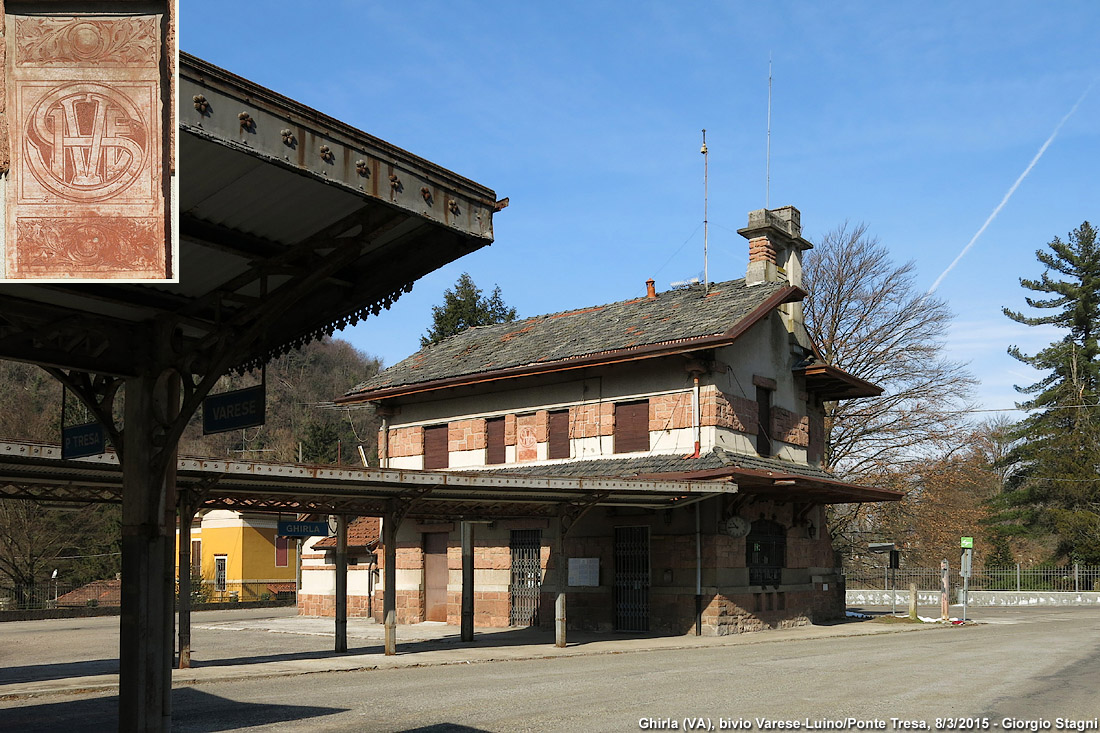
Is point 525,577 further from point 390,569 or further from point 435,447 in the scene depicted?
point 390,569

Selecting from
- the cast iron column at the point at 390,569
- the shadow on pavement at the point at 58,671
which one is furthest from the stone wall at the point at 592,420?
the shadow on pavement at the point at 58,671

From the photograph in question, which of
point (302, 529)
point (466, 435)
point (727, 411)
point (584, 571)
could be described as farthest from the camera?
point (466, 435)

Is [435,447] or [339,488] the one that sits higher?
[435,447]

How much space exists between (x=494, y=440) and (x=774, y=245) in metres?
9.49

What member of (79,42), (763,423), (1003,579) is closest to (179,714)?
(79,42)

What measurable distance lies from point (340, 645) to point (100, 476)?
6.30 meters

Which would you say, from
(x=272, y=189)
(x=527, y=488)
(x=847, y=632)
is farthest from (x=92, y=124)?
(x=847, y=632)

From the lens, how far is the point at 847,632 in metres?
24.8

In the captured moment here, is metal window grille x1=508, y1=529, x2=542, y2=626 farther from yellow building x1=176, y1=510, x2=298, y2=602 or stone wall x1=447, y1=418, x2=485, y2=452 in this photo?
yellow building x1=176, y1=510, x2=298, y2=602

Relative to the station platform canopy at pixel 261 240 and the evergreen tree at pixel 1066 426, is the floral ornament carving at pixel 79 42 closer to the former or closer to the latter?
the station platform canopy at pixel 261 240

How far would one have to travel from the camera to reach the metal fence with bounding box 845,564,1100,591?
4247 centimetres

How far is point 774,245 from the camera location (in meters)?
29.2

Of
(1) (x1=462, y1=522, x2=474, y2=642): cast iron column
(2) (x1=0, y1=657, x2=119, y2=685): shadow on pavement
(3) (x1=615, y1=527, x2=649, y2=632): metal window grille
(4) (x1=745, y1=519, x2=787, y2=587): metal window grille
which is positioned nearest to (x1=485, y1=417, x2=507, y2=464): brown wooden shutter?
(3) (x1=615, y1=527, x2=649, y2=632): metal window grille

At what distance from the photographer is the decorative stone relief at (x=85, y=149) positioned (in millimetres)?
4527
